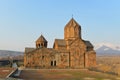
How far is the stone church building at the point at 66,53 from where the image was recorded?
67625 millimetres

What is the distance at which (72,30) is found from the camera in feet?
234

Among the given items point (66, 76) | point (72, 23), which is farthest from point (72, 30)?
point (66, 76)

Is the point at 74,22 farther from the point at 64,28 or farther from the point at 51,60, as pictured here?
the point at 51,60

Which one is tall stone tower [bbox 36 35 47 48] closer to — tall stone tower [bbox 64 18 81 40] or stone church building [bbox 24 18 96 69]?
stone church building [bbox 24 18 96 69]

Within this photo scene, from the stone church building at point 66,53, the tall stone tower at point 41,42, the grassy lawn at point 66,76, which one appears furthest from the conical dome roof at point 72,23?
the grassy lawn at point 66,76

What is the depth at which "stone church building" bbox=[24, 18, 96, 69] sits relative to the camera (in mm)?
67625

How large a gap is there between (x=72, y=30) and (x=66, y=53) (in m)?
7.55

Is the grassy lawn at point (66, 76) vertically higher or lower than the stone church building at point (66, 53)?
lower

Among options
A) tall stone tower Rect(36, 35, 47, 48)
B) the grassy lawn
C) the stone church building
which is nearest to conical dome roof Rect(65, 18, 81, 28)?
the stone church building

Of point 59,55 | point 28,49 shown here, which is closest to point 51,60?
point 59,55

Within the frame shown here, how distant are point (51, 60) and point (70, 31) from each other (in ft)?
35.7

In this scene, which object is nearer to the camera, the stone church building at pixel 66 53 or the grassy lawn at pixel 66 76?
the grassy lawn at pixel 66 76

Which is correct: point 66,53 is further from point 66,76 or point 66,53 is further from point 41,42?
point 66,76

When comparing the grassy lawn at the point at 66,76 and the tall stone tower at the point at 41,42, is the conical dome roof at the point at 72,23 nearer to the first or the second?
the tall stone tower at the point at 41,42
